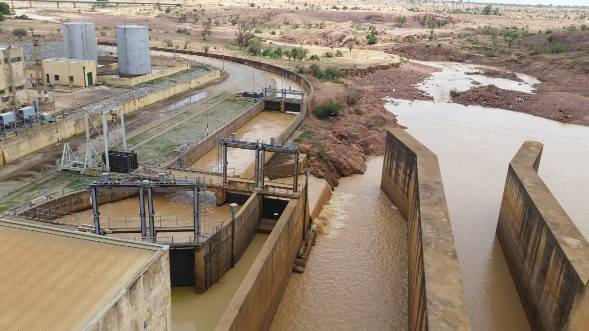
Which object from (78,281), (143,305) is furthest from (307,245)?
(78,281)

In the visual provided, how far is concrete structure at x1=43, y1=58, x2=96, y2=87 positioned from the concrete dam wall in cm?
2369

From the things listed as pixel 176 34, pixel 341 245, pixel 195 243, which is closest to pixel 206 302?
pixel 195 243

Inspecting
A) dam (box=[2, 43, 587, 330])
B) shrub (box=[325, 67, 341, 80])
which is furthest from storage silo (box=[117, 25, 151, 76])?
dam (box=[2, 43, 587, 330])

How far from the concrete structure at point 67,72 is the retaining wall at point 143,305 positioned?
31.4 meters

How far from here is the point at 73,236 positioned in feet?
36.0

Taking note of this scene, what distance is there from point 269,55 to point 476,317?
52521 millimetres

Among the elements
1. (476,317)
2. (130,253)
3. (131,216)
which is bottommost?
(476,317)

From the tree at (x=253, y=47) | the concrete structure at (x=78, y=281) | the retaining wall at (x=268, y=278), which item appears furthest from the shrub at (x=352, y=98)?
the concrete structure at (x=78, y=281)

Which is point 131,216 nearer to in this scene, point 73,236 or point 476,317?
point 73,236

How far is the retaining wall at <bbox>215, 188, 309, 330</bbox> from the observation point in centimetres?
1427

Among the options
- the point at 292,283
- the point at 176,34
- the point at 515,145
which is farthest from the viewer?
the point at 176,34

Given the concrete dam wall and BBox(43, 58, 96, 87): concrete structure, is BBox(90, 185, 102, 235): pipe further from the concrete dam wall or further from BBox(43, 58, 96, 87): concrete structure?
BBox(43, 58, 96, 87): concrete structure

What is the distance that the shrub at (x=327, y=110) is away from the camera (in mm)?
38469

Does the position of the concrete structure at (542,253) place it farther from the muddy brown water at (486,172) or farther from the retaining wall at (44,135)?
the retaining wall at (44,135)
